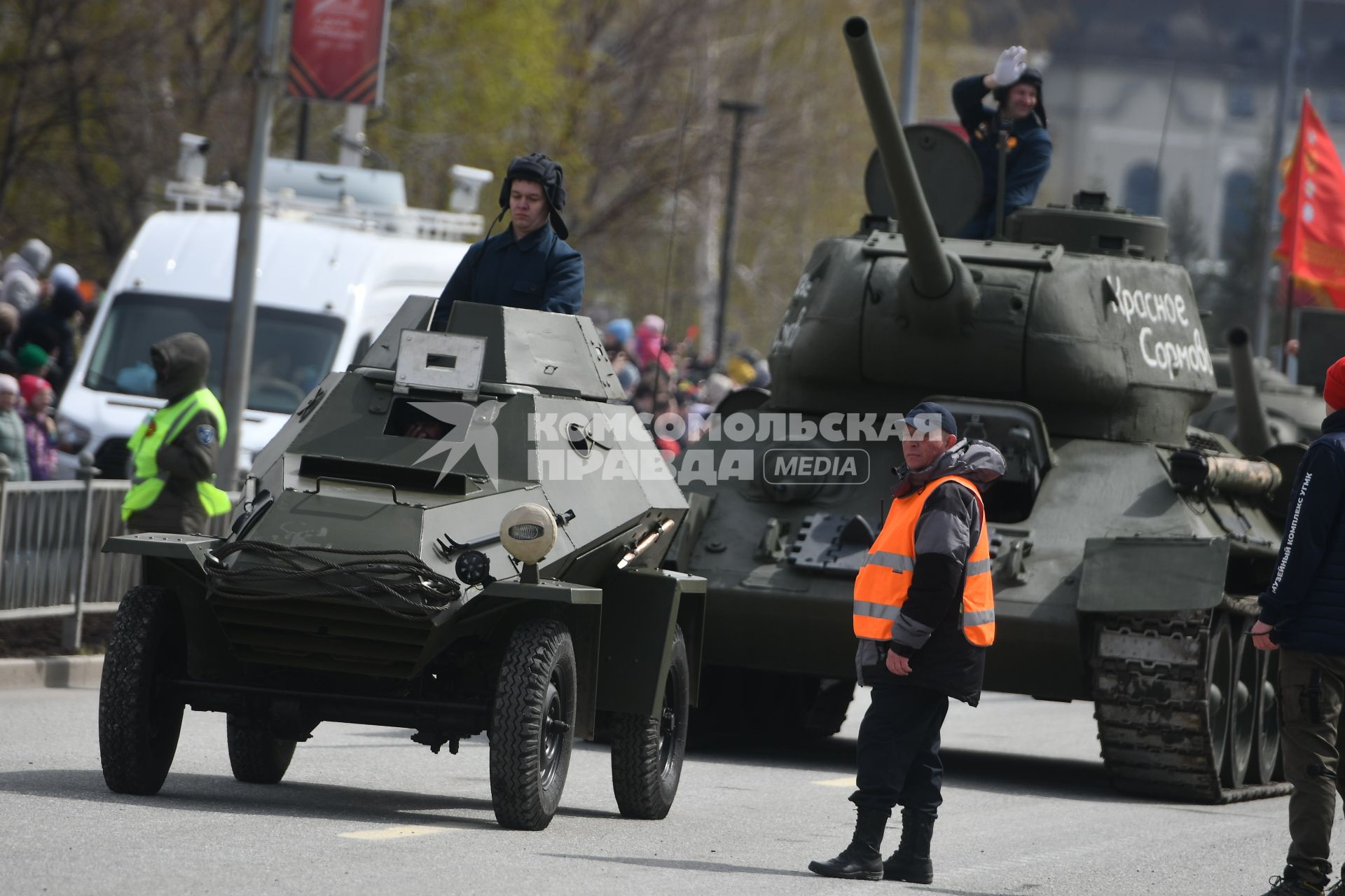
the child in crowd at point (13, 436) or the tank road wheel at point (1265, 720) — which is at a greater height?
the child in crowd at point (13, 436)

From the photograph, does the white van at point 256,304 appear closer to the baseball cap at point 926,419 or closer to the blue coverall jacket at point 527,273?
the blue coverall jacket at point 527,273

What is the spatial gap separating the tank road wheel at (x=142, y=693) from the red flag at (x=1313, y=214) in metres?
16.2

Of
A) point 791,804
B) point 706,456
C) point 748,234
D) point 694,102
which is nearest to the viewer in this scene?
point 791,804

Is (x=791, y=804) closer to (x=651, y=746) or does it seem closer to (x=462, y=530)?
(x=651, y=746)

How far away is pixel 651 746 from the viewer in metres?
9.74

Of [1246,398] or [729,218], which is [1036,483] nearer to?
[1246,398]

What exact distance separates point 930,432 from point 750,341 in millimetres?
45809

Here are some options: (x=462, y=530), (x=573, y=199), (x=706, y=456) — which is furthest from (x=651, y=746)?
(x=573, y=199)

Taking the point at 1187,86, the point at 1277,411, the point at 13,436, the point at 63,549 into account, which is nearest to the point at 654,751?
the point at 63,549

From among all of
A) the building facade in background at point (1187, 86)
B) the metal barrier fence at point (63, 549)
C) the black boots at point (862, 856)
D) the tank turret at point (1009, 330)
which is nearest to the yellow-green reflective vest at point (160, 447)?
the metal barrier fence at point (63, 549)

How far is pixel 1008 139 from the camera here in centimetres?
1494

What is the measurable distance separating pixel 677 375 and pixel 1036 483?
40.1 ft

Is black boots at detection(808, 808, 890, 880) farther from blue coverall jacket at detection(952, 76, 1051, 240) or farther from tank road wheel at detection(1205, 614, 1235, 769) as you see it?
blue coverall jacket at detection(952, 76, 1051, 240)

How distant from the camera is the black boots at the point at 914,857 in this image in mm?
8750
